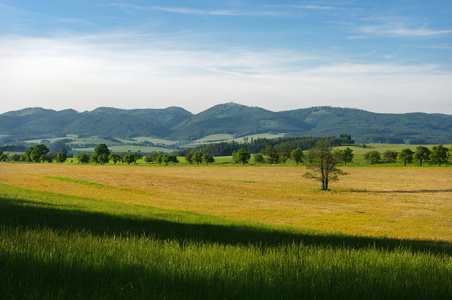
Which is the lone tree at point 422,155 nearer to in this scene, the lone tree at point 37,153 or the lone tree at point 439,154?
the lone tree at point 439,154

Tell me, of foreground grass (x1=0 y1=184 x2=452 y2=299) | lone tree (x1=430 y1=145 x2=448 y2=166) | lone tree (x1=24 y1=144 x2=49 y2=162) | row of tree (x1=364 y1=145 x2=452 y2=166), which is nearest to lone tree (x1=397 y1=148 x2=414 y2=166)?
row of tree (x1=364 y1=145 x2=452 y2=166)

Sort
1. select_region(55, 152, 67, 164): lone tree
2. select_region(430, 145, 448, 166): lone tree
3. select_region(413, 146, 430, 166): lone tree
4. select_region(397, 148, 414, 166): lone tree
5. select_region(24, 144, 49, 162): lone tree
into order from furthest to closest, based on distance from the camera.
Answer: select_region(55, 152, 67, 164): lone tree
select_region(24, 144, 49, 162): lone tree
select_region(397, 148, 414, 166): lone tree
select_region(413, 146, 430, 166): lone tree
select_region(430, 145, 448, 166): lone tree

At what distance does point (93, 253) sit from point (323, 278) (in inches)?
144

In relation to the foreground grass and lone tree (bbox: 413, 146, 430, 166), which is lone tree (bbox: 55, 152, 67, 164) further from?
the foreground grass

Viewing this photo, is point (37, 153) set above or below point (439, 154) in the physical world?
below

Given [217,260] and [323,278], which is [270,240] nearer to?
[217,260]

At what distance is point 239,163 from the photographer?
170m

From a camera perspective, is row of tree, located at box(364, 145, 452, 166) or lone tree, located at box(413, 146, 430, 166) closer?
row of tree, located at box(364, 145, 452, 166)

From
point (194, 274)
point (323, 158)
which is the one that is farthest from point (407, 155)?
point (194, 274)

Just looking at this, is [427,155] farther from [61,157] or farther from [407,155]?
[61,157]

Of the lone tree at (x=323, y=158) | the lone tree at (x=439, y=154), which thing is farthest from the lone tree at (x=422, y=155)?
the lone tree at (x=323, y=158)

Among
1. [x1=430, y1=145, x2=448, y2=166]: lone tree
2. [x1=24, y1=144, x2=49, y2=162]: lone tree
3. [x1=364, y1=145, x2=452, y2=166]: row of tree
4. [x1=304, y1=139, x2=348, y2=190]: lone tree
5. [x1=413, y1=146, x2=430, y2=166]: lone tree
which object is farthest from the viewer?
[x1=24, y1=144, x2=49, y2=162]: lone tree

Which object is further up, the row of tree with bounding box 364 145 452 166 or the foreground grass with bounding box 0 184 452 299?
the row of tree with bounding box 364 145 452 166

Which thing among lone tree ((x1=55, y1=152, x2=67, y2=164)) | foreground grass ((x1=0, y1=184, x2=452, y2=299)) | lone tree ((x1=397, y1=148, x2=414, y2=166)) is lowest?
lone tree ((x1=55, y1=152, x2=67, y2=164))
